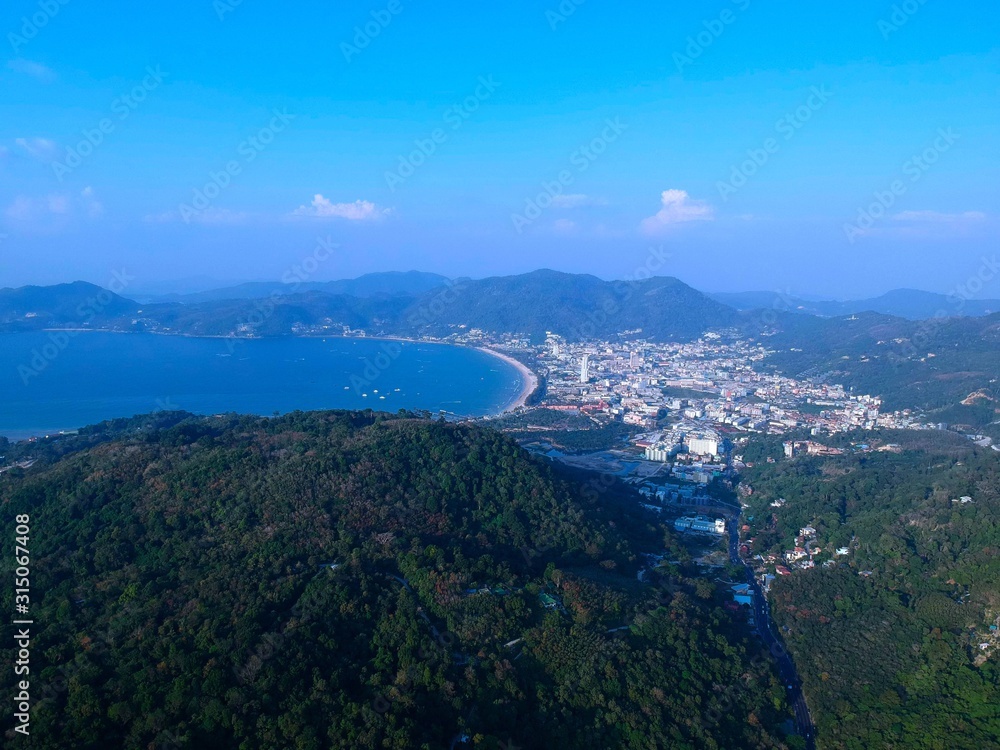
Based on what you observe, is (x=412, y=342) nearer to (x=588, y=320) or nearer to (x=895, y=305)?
(x=588, y=320)

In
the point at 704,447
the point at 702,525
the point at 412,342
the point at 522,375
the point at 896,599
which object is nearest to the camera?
the point at 896,599

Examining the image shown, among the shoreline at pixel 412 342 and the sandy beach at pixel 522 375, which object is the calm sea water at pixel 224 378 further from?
the sandy beach at pixel 522 375

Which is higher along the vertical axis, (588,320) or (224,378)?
(588,320)

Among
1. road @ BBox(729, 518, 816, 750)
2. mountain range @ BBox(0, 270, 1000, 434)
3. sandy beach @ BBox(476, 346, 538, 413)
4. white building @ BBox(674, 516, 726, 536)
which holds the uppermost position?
mountain range @ BBox(0, 270, 1000, 434)

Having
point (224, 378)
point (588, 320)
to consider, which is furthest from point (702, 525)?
point (588, 320)

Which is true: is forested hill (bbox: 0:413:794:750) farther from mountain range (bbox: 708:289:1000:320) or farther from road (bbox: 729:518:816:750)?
mountain range (bbox: 708:289:1000:320)

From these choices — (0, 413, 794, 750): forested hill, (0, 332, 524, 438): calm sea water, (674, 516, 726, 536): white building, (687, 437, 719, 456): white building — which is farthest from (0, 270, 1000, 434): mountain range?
(0, 413, 794, 750): forested hill

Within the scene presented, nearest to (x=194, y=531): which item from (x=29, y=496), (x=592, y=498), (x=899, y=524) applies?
(x=29, y=496)
